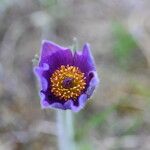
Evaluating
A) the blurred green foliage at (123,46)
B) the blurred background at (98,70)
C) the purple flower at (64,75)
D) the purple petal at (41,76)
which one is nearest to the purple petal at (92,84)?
the purple flower at (64,75)

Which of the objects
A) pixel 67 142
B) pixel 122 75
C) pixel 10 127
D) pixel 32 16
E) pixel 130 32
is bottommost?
pixel 67 142

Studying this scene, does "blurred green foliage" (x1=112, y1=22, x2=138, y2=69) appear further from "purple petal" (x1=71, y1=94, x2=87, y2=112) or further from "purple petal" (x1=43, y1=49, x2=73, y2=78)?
"purple petal" (x1=71, y1=94, x2=87, y2=112)

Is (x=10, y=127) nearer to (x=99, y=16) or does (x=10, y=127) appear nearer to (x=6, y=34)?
(x=6, y=34)

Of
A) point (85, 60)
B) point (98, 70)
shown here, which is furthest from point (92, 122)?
point (85, 60)

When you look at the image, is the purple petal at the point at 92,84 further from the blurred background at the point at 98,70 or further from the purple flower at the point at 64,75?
the blurred background at the point at 98,70

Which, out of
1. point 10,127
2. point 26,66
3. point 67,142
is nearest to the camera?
point 67,142

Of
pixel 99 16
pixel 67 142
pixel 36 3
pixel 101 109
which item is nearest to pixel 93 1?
pixel 99 16

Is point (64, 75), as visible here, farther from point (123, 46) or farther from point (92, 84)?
point (123, 46)
